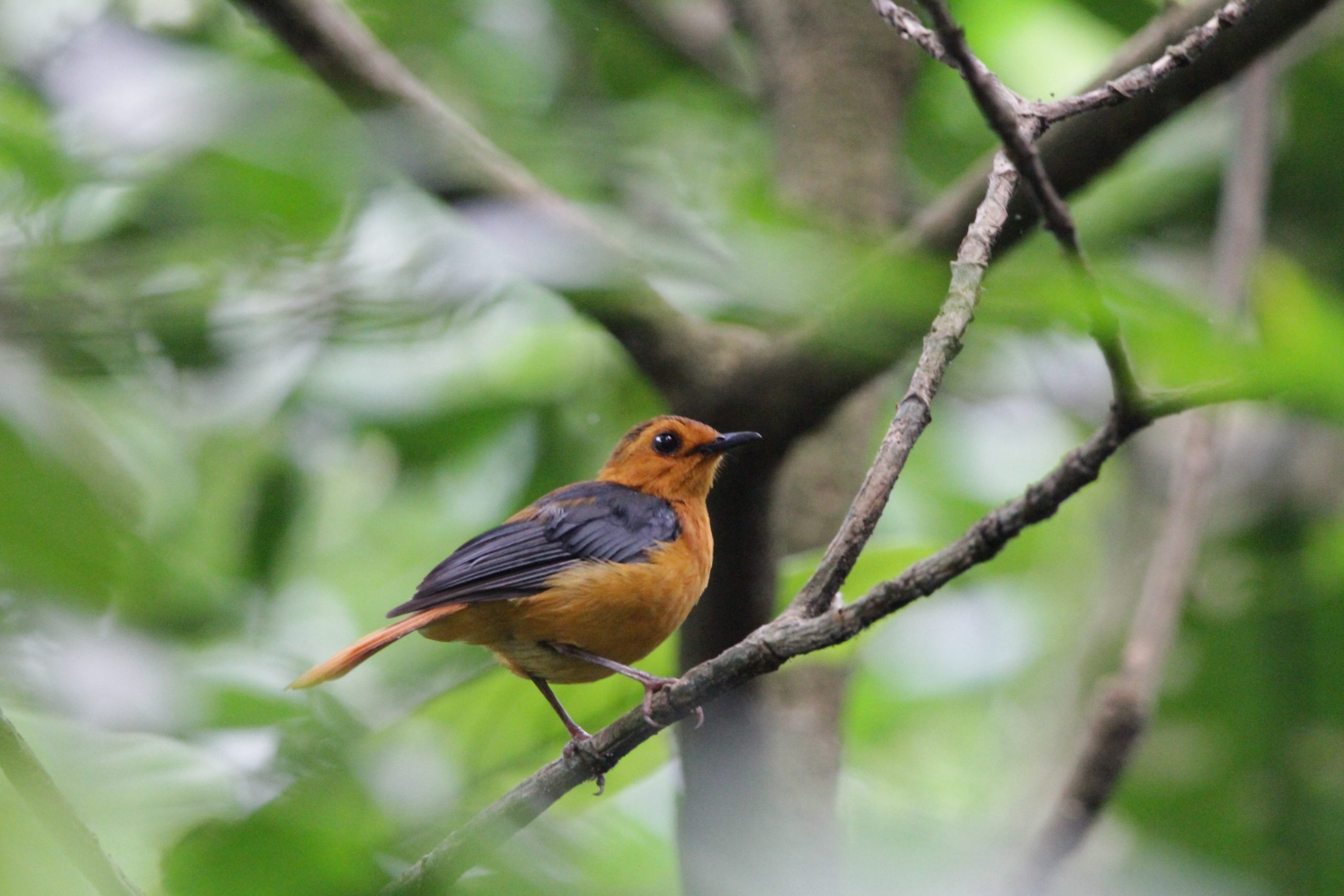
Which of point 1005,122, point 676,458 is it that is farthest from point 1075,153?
point 1005,122

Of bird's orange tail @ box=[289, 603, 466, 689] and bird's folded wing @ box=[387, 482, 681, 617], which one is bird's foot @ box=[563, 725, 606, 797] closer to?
bird's orange tail @ box=[289, 603, 466, 689]

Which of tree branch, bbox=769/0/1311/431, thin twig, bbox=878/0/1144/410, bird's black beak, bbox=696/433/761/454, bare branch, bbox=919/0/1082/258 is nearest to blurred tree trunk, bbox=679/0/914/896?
bird's black beak, bbox=696/433/761/454

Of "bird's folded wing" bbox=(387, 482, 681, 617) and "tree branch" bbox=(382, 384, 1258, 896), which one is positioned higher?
"tree branch" bbox=(382, 384, 1258, 896)

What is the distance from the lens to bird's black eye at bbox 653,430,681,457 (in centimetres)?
347

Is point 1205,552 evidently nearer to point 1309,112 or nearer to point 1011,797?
point 1011,797

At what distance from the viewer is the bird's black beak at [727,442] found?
10.2 ft

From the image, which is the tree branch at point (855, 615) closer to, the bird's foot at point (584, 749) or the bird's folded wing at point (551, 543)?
the bird's foot at point (584, 749)

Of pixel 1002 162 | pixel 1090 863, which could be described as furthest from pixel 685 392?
pixel 1090 863

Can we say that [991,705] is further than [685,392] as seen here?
Yes

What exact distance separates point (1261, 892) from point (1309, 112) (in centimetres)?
482

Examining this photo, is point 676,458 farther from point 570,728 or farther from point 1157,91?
→ point 1157,91

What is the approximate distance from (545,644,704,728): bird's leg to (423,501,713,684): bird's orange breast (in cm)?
2

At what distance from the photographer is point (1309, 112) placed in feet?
18.4

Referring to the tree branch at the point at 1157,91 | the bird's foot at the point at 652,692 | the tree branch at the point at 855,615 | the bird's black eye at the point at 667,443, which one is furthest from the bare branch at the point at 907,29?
the bird's black eye at the point at 667,443
